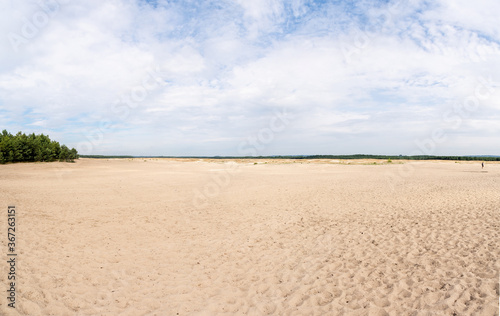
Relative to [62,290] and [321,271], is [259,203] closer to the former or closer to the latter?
[321,271]

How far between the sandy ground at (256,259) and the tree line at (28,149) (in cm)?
3889

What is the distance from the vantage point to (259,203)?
1580 centimetres

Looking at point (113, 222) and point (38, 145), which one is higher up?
point (38, 145)

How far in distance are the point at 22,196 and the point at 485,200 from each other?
27.5 meters

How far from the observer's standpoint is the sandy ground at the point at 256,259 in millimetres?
5457

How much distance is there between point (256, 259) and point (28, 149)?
56.1 m

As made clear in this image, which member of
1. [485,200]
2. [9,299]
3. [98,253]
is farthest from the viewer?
[485,200]

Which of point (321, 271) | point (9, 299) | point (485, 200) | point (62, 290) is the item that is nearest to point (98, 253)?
point (62, 290)

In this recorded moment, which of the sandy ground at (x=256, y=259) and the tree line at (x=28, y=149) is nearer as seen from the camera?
the sandy ground at (x=256, y=259)

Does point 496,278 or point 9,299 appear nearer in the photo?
point 9,299

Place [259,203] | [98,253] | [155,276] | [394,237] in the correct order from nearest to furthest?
[155,276] < [98,253] < [394,237] < [259,203]

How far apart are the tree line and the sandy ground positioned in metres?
38.9

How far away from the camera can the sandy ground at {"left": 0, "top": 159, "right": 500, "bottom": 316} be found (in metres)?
5.46

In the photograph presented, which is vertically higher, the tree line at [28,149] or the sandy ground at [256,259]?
the tree line at [28,149]
